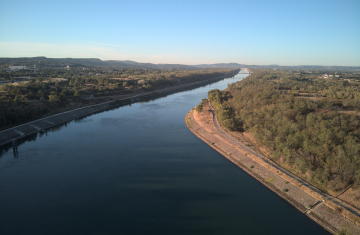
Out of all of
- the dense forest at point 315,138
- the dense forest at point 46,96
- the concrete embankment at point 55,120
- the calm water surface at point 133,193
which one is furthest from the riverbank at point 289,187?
the dense forest at point 46,96

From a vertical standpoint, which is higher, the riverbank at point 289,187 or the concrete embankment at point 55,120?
the concrete embankment at point 55,120

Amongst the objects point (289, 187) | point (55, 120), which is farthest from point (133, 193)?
point (55, 120)

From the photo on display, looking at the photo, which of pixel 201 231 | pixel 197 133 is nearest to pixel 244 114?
pixel 197 133

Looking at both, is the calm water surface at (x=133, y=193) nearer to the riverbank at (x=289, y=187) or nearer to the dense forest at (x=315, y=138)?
the riverbank at (x=289, y=187)

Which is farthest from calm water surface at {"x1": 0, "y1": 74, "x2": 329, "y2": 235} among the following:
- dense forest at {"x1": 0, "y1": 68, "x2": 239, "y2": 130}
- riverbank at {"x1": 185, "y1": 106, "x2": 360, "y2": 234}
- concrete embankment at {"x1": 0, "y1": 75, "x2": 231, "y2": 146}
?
dense forest at {"x1": 0, "y1": 68, "x2": 239, "y2": 130}

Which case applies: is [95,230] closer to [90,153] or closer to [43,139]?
[90,153]
